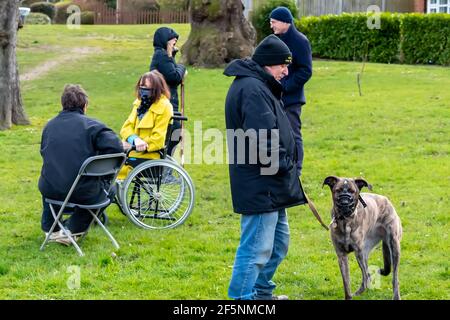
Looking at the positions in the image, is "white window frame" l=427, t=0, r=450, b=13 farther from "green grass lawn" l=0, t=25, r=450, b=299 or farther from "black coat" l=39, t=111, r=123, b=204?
"black coat" l=39, t=111, r=123, b=204

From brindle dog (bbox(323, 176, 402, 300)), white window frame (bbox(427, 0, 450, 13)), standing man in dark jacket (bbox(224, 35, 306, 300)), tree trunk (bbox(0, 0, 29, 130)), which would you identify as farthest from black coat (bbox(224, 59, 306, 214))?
white window frame (bbox(427, 0, 450, 13))

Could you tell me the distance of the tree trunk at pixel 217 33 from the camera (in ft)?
84.3

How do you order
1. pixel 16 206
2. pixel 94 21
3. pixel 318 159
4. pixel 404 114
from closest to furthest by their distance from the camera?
pixel 16 206
pixel 318 159
pixel 404 114
pixel 94 21

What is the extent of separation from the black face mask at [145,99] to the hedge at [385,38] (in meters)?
19.1

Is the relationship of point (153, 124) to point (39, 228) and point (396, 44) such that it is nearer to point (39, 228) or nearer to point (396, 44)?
point (39, 228)

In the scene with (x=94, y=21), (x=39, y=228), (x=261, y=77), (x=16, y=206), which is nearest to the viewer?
A: (x=261, y=77)

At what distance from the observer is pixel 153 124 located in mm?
9914

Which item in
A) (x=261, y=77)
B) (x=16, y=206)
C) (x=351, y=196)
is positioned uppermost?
(x=261, y=77)

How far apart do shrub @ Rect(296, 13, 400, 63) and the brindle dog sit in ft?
70.5

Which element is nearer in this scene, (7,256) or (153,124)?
(7,256)

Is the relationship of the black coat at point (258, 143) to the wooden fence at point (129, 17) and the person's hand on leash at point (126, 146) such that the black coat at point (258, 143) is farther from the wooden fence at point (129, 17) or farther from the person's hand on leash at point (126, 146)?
the wooden fence at point (129, 17)

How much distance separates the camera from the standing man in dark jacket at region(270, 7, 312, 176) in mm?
10039
